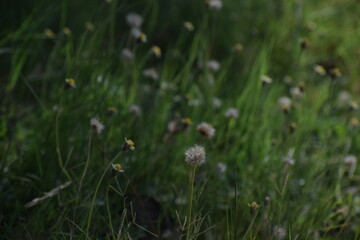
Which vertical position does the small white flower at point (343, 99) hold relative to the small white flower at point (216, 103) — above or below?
below

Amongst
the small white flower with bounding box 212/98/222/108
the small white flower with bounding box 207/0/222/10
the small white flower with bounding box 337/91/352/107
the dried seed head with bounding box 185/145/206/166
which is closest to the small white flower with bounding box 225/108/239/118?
the small white flower with bounding box 212/98/222/108

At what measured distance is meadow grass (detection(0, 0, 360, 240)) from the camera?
1811mm

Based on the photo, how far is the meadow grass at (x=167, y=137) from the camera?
1811 mm

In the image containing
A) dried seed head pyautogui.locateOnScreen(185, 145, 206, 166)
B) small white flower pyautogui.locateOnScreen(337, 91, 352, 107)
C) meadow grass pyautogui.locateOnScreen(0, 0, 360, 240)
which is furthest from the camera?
small white flower pyautogui.locateOnScreen(337, 91, 352, 107)

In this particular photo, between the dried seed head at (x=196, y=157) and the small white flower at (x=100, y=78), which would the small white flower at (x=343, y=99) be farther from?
the dried seed head at (x=196, y=157)

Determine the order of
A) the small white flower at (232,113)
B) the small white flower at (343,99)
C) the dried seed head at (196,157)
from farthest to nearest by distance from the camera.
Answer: the small white flower at (343,99)
the small white flower at (232,113)
the dried seed head at (196,157)

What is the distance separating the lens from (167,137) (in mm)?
2291

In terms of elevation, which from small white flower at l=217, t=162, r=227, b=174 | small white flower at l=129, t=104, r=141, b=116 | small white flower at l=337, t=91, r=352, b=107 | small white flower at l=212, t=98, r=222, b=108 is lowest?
small white flower at l=337, t=91, r=352, b=107

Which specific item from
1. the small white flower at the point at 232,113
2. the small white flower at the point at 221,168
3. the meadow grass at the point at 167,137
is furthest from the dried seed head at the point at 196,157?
the small white flower at the point at 232,113

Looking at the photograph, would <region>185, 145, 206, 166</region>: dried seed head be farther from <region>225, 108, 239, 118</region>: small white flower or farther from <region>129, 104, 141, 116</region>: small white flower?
<region>225, 108, 239, 118</region>: small white flower

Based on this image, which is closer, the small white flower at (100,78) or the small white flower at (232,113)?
the small white flower at (100,78)

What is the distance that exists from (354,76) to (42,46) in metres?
1.72

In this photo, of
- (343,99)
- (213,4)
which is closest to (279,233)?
(213,4)

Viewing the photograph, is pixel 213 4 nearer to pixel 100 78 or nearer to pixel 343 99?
pixel 100 78
